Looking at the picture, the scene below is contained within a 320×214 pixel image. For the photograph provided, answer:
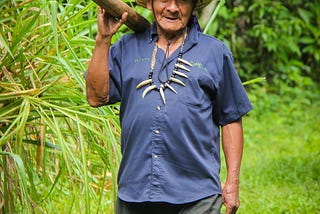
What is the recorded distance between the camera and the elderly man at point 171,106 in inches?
125

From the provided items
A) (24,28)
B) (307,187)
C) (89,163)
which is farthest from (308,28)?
(24,28)

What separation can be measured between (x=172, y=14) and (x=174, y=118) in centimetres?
41

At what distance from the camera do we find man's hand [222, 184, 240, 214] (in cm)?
329

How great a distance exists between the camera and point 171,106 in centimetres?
317

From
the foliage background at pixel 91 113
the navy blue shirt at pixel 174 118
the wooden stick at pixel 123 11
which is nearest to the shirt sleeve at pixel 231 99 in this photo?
the navy blue shirt at pixel 174 118

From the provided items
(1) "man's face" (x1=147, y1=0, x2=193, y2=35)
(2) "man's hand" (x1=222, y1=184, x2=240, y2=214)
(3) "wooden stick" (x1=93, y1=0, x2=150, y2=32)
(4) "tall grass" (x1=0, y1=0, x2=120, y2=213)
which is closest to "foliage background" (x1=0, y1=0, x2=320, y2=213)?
(4) "tall grass" (x1=0, y1=0, x2=120, y2=213)

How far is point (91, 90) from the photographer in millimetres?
3301

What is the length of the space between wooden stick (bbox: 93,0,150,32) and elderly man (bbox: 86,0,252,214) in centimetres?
3

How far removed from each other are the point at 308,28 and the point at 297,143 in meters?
2.48

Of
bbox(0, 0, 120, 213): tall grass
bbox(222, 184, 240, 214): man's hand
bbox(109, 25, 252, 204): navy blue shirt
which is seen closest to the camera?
bbox(109, 25, 252, 204): navy blue shirt

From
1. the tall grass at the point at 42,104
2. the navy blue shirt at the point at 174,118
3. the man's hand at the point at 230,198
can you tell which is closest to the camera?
the navy blue shirt at the point at 174,118

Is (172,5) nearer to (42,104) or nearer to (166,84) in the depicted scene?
(166,84)

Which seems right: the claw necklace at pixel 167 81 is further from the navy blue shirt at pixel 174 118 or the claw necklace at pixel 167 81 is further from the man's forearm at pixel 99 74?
the man's forearm at pixel 99 74

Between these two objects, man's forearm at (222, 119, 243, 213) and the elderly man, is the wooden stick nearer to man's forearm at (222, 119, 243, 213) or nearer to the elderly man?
the elderly man
